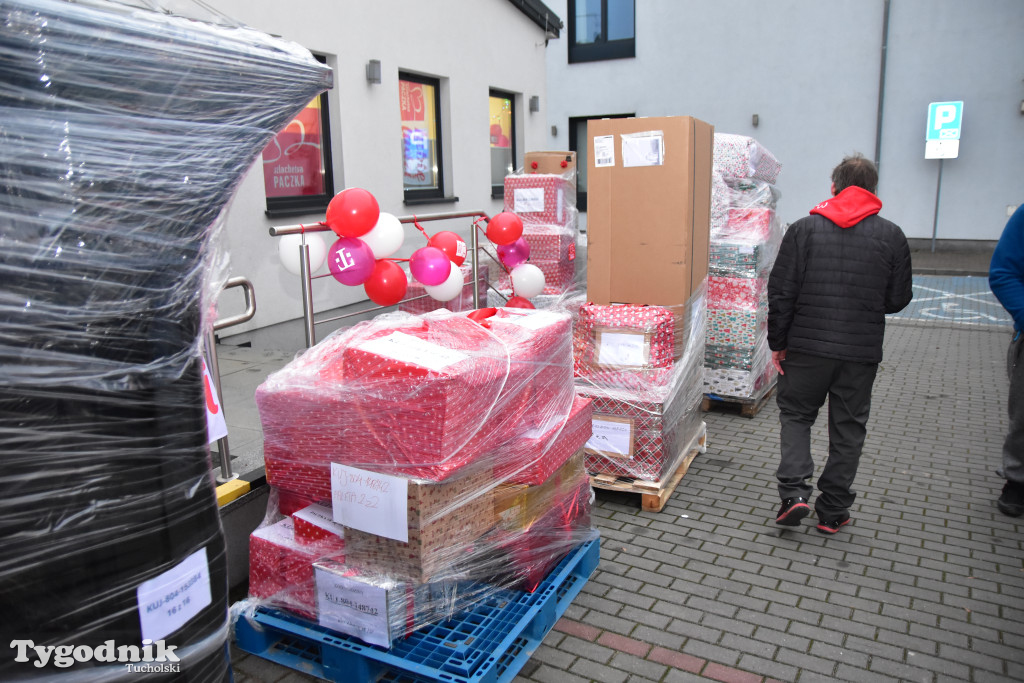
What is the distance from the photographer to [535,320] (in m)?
3.14

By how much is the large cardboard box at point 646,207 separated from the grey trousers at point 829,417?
884mm

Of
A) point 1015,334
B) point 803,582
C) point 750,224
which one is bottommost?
point 803,582

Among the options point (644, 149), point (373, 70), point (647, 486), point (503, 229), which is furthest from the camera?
point (373, 70)

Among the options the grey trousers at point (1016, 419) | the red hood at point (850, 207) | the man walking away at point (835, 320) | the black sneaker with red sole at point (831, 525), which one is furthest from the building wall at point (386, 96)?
the grey trousers at point (1016, 419)

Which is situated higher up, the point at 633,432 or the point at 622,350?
the point at 622,350

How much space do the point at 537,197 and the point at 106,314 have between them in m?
5.52

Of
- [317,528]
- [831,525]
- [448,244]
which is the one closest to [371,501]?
[317,528]

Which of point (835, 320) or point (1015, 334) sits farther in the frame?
point (1015, 334)

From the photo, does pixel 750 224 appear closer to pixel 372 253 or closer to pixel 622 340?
pixel 622 340

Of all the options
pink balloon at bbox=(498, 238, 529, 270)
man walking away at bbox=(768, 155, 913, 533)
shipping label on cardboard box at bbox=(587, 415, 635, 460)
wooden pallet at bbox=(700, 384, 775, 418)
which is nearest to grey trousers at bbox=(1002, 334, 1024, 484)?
man walking away at bbox=(768, 155, 913, 533)

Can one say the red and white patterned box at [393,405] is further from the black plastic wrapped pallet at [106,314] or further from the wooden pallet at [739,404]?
the wooden pallet at [739,404]

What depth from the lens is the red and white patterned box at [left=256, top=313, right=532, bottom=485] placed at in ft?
7.65

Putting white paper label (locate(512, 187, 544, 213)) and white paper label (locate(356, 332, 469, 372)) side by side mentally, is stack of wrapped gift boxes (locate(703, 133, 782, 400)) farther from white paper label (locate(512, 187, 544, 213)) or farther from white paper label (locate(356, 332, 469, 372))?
white paper label (locate(356, 332, 469, 372))

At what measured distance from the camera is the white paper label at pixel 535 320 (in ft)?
10.00
